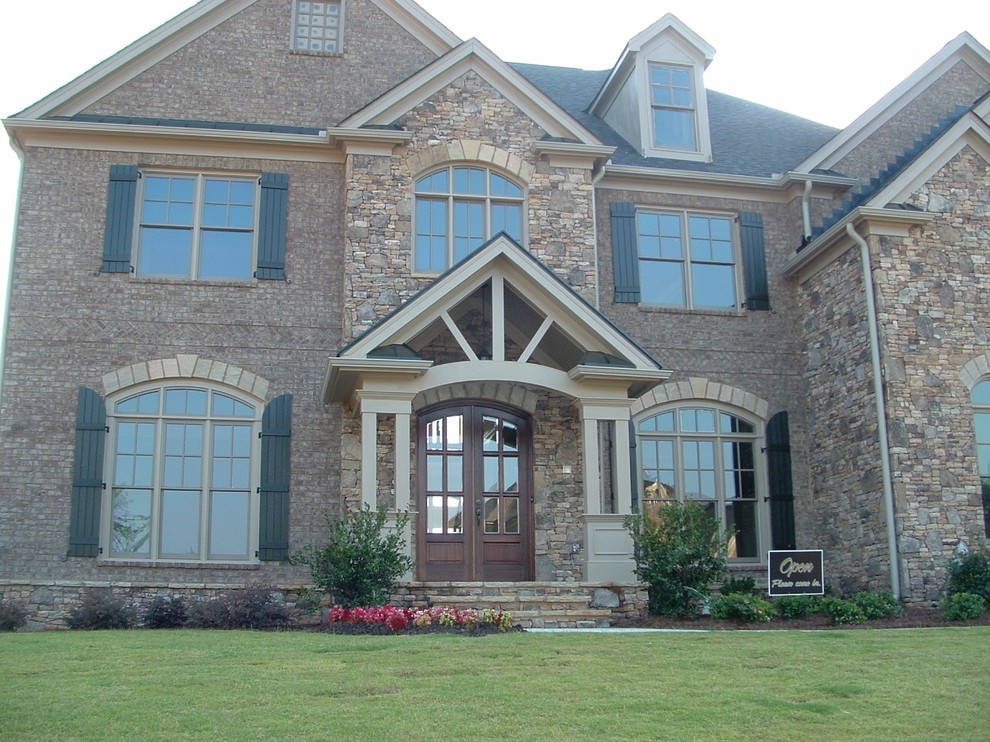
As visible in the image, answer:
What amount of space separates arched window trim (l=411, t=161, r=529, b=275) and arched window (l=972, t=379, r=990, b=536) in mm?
6497

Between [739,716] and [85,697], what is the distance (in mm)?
4062

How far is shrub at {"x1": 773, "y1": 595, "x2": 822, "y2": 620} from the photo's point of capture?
12.7m

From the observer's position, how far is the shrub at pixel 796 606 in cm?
1271

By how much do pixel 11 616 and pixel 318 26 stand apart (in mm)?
9250

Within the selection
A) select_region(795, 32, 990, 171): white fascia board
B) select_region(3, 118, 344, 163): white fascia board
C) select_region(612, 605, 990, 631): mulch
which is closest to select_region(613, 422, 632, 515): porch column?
select_region(612, 605, 990, 631): mulch

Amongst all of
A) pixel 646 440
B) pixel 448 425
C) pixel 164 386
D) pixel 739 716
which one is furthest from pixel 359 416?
pixel 739 716

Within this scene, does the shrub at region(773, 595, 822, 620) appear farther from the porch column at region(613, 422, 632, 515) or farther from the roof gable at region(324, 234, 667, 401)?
the roof gable at region(324, 234, 667, 401)

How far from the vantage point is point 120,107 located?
1508cm

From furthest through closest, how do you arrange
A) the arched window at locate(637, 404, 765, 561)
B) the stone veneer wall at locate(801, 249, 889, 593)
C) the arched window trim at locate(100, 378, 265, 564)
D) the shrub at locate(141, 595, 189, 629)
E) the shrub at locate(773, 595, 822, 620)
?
the arched window at locate(637, 404, 765, 561)
the stone veneer wall at locate(801, 249, 889, 593)
the arched window trim at locate(100, 378, 265, 564)
the shrub at locate(773, 595, 822, 620)
the shrub at locate(141, 595, 189, 629)

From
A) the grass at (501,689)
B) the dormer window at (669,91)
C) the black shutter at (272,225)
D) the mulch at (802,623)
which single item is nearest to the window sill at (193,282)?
the black shutter at (272,225)

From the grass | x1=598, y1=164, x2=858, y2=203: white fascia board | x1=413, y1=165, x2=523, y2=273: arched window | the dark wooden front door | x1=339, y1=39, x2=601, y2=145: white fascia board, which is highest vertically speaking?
x1=339, y1=39, x2=601, y2=145: white fascia board

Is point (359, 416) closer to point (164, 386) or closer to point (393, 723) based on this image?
point (164, 386)

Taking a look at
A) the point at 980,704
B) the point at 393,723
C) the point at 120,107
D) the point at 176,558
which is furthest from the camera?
the point at 120,107

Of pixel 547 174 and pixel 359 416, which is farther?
pixel 547 174
